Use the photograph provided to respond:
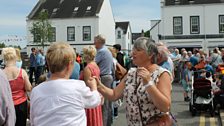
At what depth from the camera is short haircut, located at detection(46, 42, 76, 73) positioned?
11.8 ft

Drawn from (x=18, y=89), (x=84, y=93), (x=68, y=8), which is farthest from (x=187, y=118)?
(x=68, y=8)

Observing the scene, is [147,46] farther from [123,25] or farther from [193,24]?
[123,25]

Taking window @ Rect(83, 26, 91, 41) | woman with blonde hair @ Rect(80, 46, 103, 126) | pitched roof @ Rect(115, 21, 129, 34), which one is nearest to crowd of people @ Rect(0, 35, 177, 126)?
woman with blonde hair @ Rect(80, 46, 103, 126)

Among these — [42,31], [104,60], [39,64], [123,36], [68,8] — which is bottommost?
[39,64]

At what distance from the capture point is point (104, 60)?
27.7 feet

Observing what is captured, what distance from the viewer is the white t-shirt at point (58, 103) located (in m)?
3.59

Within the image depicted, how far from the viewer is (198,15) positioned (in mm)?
43000

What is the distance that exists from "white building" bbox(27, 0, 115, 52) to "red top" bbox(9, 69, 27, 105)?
157 ft

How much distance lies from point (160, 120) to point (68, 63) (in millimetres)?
1059

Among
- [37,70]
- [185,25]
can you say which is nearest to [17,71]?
[37,70]

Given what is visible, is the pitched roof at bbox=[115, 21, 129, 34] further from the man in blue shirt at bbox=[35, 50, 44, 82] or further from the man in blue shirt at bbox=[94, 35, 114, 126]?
the man in blue shirt at bbox=[94, 35, 114, 126]

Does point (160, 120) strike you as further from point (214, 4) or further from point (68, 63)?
point (214, 4)

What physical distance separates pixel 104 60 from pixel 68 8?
50.7 m

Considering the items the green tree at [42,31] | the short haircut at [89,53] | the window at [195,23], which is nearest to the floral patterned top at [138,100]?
the short haircut at [89,53]
